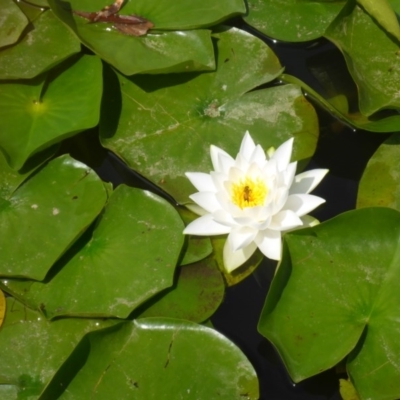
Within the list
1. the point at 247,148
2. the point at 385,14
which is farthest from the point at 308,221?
the point at 385,14

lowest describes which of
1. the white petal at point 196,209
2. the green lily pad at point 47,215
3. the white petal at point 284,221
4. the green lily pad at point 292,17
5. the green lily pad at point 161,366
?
the green lily pad at point 161,366

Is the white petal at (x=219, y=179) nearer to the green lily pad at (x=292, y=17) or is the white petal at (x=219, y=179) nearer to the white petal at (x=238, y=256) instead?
the white petal at (x=238, y=256)

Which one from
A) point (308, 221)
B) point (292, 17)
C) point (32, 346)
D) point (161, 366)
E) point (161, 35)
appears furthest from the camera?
point (292, 17)

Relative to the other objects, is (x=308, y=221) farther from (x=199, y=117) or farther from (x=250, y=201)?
(x=199, y=117)

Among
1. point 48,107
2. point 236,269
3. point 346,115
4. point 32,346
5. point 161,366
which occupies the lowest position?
point 32,346

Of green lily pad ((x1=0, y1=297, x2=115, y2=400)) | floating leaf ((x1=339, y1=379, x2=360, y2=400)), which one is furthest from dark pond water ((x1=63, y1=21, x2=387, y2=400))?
green lily pad ((x1=0, y1=297, x2=115, y2=400))

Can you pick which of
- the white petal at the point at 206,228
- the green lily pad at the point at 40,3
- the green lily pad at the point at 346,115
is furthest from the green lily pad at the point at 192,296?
the green lily pad at the point at 40,3

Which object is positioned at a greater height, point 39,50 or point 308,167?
point 39,50
